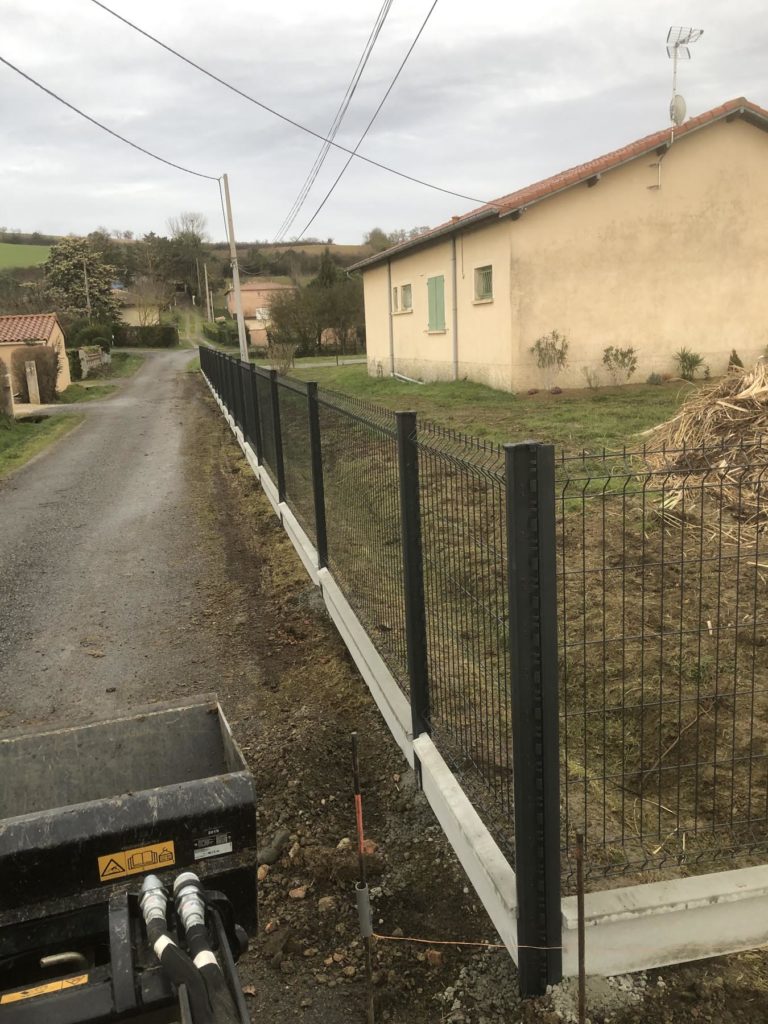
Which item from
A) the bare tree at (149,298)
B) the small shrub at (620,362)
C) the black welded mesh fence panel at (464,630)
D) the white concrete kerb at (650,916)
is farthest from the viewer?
the bare tree at (149,298)

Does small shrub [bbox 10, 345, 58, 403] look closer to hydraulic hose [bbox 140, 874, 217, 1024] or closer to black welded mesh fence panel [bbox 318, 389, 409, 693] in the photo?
black welded mesh fence panel [bbox 318, 389, 409, 693]

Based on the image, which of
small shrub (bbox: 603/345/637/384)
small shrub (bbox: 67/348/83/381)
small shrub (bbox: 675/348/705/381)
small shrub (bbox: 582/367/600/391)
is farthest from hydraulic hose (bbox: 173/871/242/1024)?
small shrub (bbox: 67/348/83/381)

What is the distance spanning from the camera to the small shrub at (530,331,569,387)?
1609 centimetres

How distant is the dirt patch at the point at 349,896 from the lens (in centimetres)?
234

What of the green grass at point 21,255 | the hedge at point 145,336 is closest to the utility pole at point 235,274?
the hedge at point 145,336

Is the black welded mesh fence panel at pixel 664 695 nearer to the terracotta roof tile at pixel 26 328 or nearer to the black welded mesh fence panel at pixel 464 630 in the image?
the black welded mesh fence panel at pixel 464 630

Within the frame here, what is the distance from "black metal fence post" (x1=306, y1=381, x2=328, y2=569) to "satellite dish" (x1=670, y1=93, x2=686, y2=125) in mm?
13648

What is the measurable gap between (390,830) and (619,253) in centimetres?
1517

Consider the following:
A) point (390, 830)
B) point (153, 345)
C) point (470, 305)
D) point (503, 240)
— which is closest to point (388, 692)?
point (390, 830)

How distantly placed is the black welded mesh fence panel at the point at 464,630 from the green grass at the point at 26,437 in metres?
11.0

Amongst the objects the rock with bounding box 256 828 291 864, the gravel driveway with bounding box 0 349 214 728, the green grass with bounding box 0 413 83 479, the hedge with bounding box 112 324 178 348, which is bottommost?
the rock with bounding box 256 828 291 864

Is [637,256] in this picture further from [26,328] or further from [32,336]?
[26,328]

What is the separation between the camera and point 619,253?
53.0 ft

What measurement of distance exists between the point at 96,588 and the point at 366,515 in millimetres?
3197
